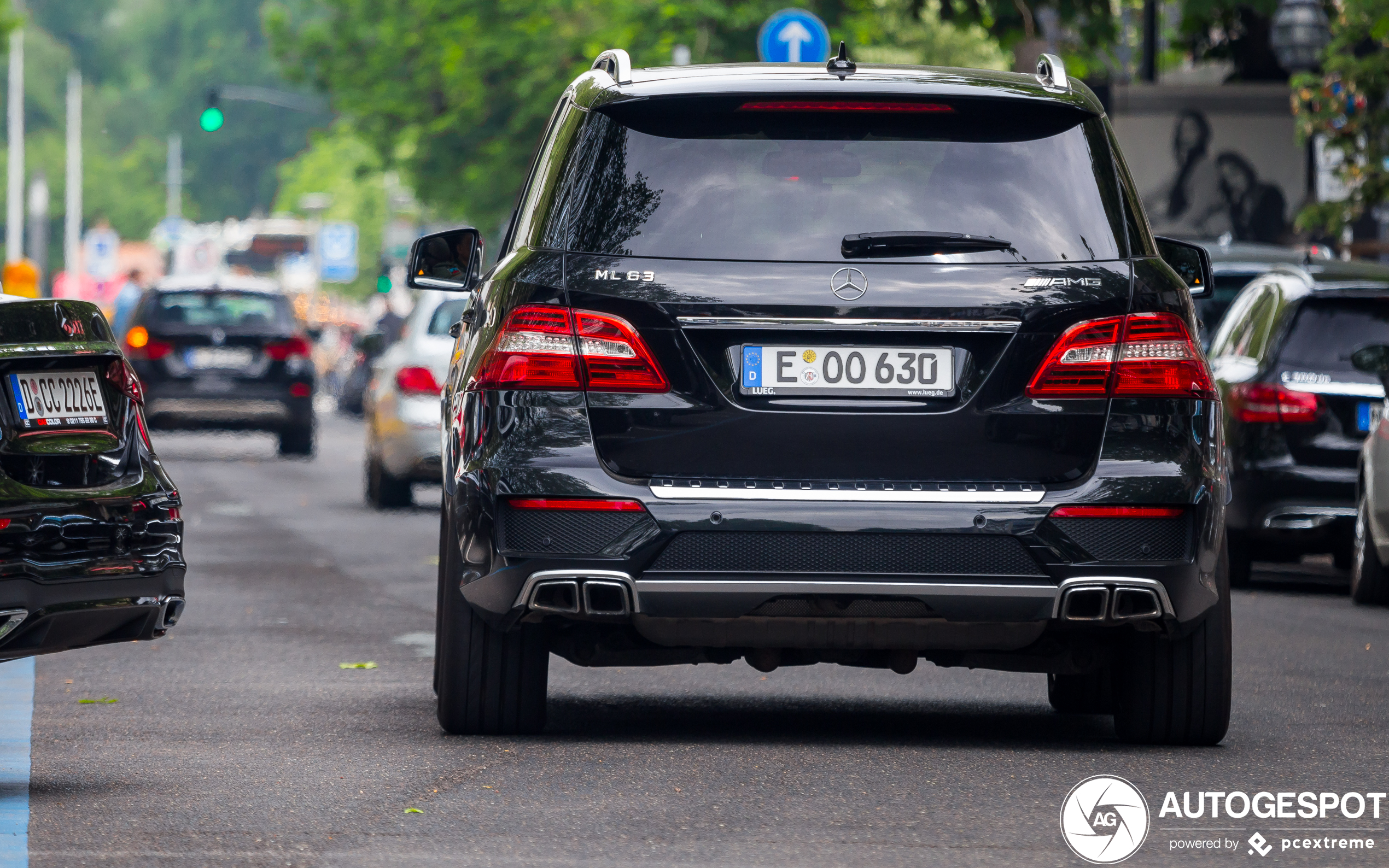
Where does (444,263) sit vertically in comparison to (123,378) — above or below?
above

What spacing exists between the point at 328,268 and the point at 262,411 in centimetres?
4217

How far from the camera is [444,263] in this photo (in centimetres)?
820

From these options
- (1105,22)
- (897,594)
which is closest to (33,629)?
(897,594)

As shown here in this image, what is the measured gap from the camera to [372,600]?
498 inches

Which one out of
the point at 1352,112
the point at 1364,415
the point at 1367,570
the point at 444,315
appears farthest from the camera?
the point at 1352,112

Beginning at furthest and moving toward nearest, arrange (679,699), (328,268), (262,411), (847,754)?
1. (328,268)
2. (262,411)
3. (679,699)
4. (847,754)

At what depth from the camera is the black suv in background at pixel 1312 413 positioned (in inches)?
539

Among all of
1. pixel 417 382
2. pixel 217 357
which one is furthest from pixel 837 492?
pixel 217 357

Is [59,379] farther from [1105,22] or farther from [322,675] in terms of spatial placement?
[1105,22]

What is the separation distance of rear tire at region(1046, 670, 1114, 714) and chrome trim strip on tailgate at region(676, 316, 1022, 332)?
1.48 m

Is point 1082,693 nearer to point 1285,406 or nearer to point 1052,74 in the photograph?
point 1052,74

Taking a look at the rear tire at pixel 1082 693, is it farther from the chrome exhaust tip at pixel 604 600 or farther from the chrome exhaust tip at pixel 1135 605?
the chrome exhaust tip at pixel 604 600

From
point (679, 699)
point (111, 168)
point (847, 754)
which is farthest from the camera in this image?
point (111, 168)

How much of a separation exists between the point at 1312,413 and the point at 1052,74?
6.65 m
